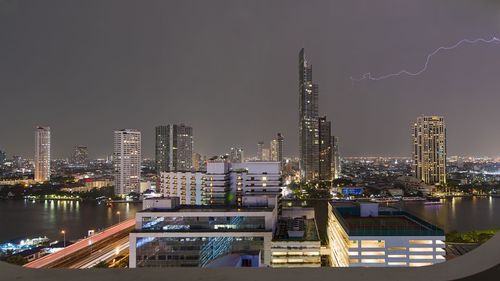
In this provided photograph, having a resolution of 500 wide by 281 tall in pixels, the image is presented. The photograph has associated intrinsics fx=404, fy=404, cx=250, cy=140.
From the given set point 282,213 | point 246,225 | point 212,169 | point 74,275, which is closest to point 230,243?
point 246,225

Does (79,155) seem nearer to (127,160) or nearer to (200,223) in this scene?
(127,160)

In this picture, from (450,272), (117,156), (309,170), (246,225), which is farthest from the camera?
(309,170)

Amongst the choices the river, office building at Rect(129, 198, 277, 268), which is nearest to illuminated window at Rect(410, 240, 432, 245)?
office building at Rect(129, 198, 277, 268)

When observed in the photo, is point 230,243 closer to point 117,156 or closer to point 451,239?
point 451,239

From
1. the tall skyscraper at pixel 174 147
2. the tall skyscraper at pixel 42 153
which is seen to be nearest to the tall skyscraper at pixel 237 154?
the tall skyscraper at pixel 174 147

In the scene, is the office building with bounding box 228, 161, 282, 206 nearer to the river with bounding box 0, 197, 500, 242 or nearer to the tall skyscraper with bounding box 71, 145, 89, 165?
the river with bounding box 0, 197, 500, 242

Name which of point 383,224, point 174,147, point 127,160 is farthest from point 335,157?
point 383,224

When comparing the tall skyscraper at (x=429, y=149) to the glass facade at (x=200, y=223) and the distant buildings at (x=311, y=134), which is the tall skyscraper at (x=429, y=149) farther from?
the glass facade at (x=200, y=223)
